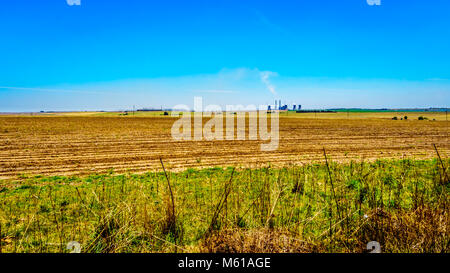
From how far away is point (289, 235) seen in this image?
3.04 metres

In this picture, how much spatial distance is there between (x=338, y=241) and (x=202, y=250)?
5.74ft

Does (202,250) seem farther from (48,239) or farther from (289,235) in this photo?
(48,239)

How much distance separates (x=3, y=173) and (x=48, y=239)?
838cm

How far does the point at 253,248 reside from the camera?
268 cm

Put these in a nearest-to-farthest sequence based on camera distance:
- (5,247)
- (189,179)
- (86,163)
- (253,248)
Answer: (253,248) → (5,247) → (189,179) → (86,163)

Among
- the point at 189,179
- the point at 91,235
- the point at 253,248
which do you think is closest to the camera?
the point at 253,248

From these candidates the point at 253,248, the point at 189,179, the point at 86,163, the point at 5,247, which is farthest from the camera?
the point at 86,163
